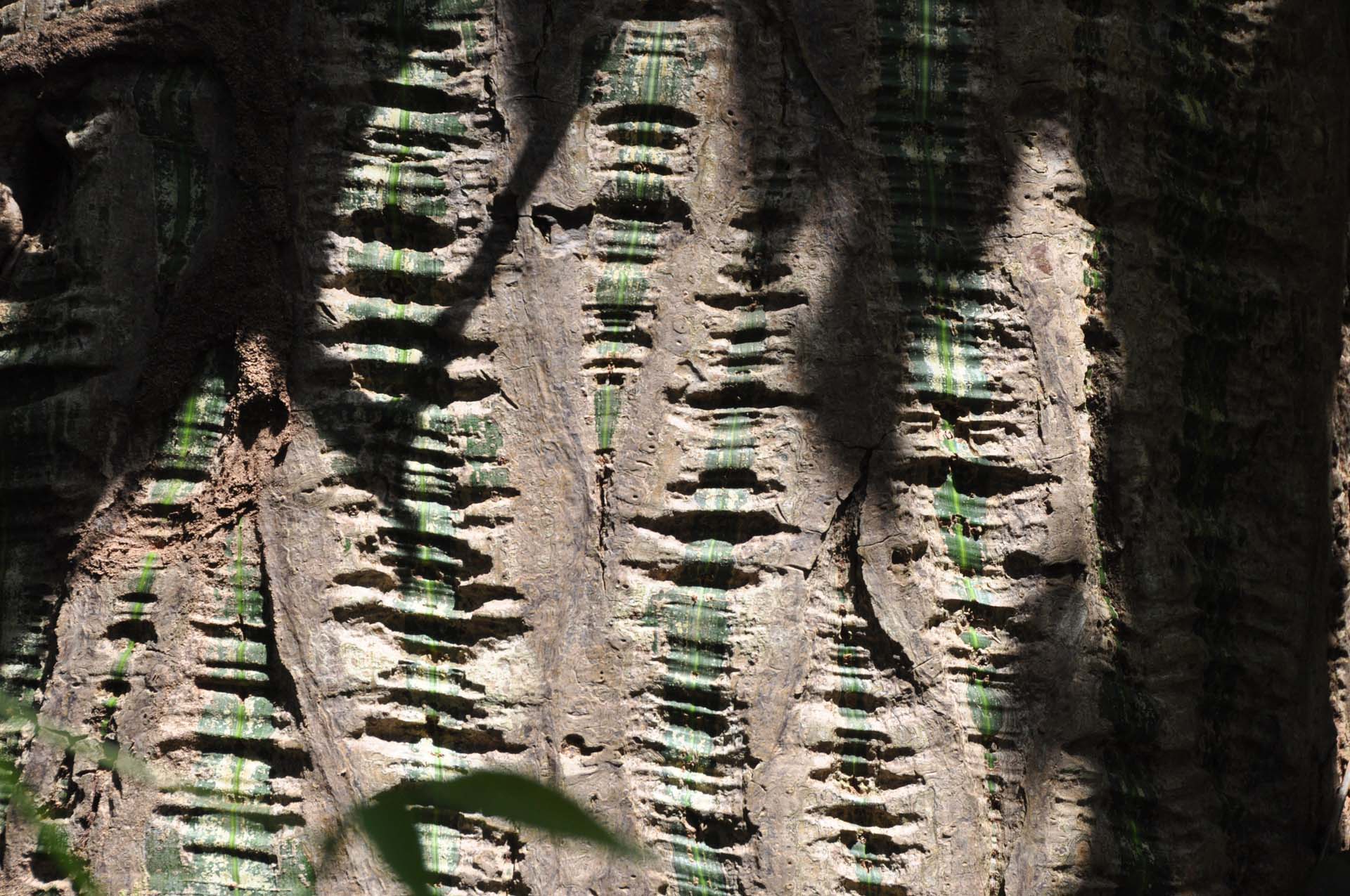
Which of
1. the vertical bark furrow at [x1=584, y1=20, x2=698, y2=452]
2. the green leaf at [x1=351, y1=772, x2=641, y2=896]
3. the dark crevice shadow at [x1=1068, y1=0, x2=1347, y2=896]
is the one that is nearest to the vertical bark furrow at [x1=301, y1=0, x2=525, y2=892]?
the vertical bark furrow at [x1=584, y1=20, x2=698, y2=452]

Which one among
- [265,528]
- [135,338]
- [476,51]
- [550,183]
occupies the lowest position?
[265,528]

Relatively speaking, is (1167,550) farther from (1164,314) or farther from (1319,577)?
(1319,577)

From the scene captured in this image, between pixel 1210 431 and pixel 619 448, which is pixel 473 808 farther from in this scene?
pixel 1210 431

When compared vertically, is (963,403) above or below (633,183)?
below

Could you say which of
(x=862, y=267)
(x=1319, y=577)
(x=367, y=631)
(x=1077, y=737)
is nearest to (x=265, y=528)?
(x=367, y=631)

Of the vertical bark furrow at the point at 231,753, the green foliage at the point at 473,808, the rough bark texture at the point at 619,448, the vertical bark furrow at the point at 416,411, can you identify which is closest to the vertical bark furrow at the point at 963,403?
the rough bark texture at the point at 619,448

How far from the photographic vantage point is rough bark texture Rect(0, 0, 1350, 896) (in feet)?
3.91

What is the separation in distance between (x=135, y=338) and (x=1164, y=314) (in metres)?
1.14

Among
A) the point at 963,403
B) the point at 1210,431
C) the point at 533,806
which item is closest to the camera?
the point at 533,806

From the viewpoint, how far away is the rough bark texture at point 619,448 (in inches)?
46.9

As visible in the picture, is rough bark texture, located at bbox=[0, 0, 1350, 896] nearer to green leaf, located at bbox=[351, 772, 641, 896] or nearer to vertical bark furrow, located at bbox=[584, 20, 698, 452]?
vertical bark furrow, located at bbox=[584, 20, 698, 452]

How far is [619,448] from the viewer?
1.23m

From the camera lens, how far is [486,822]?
3.94 feet

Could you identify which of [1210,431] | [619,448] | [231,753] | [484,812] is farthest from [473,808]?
[1210,431]
